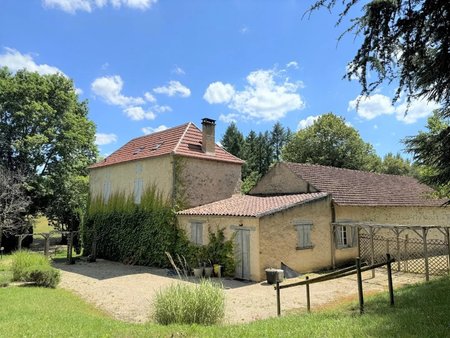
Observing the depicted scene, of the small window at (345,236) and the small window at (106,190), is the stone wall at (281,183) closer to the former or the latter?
the small window at (345,236)

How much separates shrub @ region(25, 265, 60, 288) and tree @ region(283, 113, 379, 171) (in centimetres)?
3293

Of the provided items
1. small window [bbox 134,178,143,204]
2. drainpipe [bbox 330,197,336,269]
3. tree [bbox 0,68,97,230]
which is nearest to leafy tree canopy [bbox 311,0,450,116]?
drainpipe [bbox 330,197,336,269]

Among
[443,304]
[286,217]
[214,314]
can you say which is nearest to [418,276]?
[286,217]

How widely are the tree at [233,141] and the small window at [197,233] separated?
31.7 meters

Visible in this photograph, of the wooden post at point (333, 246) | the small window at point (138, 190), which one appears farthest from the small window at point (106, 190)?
the wooden post at point (333, 246)

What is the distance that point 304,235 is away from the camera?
656 inches

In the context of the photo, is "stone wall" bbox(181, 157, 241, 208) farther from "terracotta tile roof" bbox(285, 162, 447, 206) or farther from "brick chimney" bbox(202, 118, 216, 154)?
"terracotta tile roof" bbox(285, 162, 447, 206)

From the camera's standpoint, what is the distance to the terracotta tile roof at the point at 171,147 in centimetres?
1992

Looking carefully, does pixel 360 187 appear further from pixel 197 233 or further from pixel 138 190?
pixel 138 190

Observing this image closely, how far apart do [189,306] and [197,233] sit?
33.1 ft

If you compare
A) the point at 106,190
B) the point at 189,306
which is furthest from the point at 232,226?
the point at 106,190

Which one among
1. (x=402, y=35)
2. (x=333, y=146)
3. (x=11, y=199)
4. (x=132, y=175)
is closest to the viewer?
(x=402, y=35)

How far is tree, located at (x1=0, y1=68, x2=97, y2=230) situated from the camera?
26.6m

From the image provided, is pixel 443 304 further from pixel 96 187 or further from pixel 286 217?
pixel 96 187
